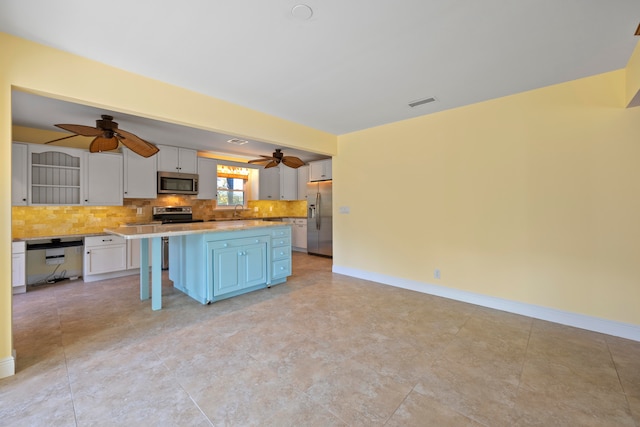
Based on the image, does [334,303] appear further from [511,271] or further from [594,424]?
[594,424]

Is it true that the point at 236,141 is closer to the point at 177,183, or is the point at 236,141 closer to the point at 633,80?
the point at 177,183

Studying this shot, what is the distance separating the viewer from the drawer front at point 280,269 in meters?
3.97

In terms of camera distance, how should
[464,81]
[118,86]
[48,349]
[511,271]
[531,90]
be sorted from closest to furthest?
1. [48,349]
2. [118,86]
3. [464,81]
4. [531,90]
5. [511,271]

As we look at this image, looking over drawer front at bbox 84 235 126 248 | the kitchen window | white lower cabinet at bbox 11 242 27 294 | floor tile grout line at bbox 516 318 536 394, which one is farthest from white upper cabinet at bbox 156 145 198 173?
floor tile grout line at bbox 516 318 536 394

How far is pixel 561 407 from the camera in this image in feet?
5.35

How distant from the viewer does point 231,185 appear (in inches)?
254

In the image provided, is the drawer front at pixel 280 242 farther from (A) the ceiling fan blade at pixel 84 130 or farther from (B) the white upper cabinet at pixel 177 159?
(B) the white upper cabinet at pixel 177 159

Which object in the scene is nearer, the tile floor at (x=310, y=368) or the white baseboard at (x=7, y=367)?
the tile floor at (x=310, y=368)

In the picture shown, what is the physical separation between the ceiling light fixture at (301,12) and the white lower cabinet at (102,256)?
449 centimetres

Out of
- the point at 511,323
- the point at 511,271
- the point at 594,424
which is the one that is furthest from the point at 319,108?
the point at 594,424

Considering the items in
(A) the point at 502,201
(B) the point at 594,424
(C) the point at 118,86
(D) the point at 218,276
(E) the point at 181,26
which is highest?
(E) the point at 181,26

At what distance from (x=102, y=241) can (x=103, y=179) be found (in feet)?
3.38

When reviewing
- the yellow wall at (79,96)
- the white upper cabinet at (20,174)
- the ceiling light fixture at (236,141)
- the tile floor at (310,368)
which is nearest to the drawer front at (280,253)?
the tile floor at (310,368)

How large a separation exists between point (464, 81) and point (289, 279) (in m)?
3.55
